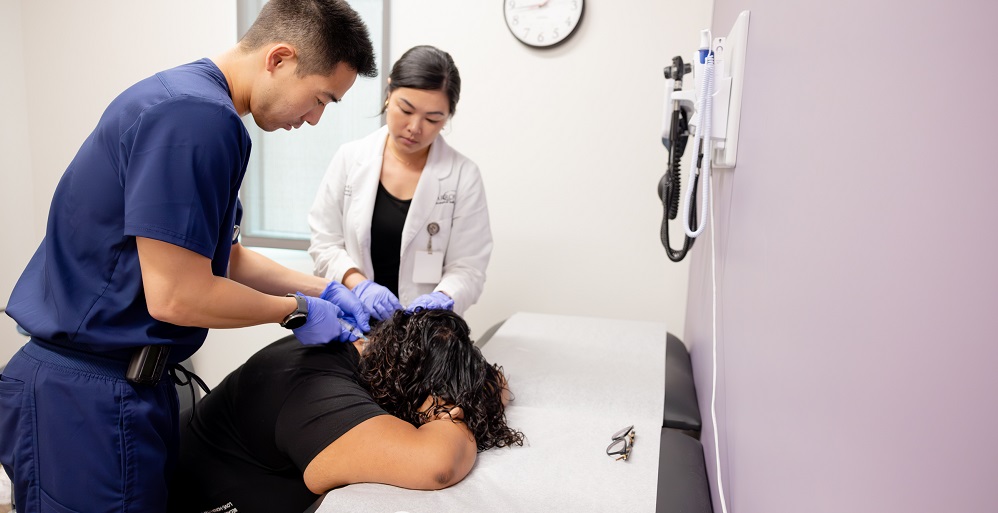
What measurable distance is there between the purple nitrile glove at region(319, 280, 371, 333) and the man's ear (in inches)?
26.5

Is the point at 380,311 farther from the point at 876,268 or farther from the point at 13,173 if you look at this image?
the point at 13,173

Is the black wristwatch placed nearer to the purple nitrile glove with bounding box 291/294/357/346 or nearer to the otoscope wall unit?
the purple nitrile glove with bounding box 291/294/357/346

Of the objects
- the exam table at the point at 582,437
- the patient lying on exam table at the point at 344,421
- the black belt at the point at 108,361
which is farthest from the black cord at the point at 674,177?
the black belt at the point at 108,361

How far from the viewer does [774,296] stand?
2.70 feet

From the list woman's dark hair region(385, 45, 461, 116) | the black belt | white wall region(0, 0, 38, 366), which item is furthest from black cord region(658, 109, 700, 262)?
white wall region(0, 0, 38, 366)

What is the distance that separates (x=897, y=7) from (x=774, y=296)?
0.42 meters

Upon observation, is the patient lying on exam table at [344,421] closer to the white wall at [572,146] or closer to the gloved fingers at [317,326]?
the gloved fingers at [317,326]

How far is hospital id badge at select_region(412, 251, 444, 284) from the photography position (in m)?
2.08

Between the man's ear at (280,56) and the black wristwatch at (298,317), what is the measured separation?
454 millimetres

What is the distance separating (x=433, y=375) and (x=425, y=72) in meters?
0.89

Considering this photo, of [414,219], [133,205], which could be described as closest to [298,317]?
[133,205]

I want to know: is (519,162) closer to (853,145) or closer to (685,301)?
(685,301)

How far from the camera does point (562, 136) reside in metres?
2.73

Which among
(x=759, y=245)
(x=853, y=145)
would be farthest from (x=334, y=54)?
(x=853, y=145)
